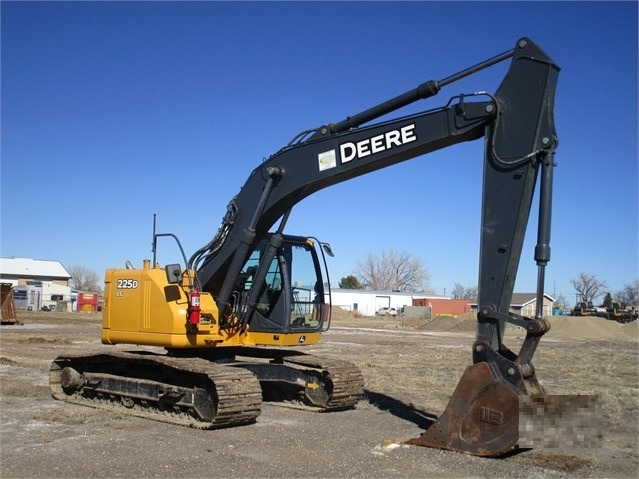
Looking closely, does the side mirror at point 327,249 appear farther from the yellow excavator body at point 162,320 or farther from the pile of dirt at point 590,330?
the pile of dirt at point 590,330

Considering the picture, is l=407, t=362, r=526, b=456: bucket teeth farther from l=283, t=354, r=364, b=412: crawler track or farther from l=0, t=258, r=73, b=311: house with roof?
l=0, t=258, r=73, b=311: house with roof

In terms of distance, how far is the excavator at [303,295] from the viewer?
762cm

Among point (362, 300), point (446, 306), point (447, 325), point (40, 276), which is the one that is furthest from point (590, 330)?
point (40, 276)

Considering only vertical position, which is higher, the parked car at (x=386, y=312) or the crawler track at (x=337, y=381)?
the parked car at (x=386, y=312)

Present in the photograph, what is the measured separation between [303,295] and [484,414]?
15.1 feet

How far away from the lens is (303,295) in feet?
37.2

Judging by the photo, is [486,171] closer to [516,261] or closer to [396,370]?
[516,261]

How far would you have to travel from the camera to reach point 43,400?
38.2ft

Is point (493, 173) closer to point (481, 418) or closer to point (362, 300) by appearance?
point (481, 418)

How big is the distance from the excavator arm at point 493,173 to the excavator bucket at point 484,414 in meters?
0.01

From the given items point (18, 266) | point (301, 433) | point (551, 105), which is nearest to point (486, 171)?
point (551, 105)

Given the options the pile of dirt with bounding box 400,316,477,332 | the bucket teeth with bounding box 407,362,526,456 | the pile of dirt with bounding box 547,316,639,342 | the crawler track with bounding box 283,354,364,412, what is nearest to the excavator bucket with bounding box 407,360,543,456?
the bucket teeth with bounding box 407,362,526,456

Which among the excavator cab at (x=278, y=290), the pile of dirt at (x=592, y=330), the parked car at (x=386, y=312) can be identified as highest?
the excavator cab at (x=278, y=290)

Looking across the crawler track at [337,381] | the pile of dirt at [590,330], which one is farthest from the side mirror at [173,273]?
the pile of dirt at [590,330]
